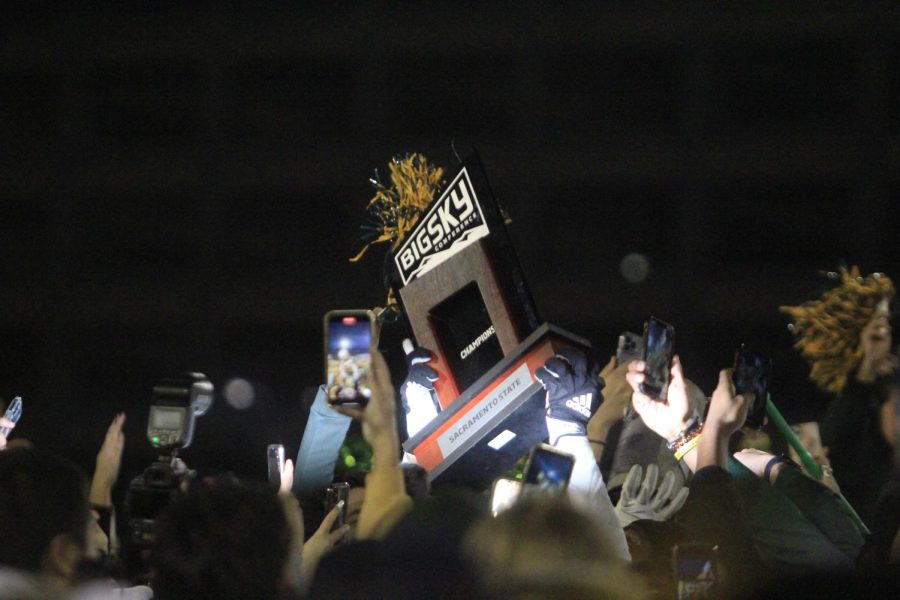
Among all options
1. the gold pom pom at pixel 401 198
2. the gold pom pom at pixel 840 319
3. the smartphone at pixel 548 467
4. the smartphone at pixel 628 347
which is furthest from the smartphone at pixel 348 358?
the gold pom pom at pixel 840 319

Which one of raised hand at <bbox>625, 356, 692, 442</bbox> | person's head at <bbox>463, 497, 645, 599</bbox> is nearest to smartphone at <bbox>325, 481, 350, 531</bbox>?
raised hand at <bbox>625, 356, 692, 442</bbox>

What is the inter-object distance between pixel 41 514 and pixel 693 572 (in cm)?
156

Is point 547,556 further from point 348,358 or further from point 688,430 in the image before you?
point 688,430

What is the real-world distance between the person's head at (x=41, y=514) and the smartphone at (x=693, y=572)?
1.44 m

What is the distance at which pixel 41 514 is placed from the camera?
112 inches

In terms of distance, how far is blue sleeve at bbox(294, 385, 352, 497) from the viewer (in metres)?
4.52

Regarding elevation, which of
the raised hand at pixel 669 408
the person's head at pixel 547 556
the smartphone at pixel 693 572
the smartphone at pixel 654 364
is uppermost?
the smartphone at pixel 654 364

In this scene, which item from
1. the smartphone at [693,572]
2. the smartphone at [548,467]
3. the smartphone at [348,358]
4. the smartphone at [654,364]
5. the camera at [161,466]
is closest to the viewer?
the smartphone at [693,572]

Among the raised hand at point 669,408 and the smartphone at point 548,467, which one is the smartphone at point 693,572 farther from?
the raised hand at point 669,408

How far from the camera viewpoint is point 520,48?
21.3 metres

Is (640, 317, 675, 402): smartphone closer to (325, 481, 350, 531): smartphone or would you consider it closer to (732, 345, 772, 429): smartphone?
(732, 345, 772, 429): smartphone

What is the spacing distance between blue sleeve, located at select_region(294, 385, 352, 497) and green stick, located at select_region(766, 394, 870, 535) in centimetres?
160

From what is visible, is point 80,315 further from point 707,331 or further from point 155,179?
point 707,331

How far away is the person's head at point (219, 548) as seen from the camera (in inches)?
91.2
